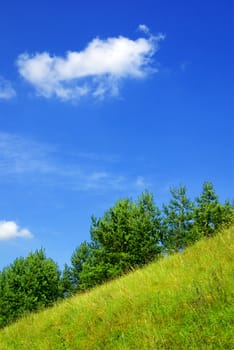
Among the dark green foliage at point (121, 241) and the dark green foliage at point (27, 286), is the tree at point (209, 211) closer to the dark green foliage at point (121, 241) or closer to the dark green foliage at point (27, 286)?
the dark green foliage at point (121, 241)

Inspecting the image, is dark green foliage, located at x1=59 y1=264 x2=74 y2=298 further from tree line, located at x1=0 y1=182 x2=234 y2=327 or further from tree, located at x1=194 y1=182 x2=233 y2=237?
tree, located at x1=194 y1=182 x2=233 y2=237

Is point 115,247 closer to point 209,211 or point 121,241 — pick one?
point 121,241

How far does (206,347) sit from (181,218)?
3872 cm

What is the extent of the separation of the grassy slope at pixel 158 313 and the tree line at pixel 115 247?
2376 centimetres

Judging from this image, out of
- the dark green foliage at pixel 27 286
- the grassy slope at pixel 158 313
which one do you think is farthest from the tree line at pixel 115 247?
the grassy slope at pixel 158 313

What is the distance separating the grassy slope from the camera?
807 centimetres

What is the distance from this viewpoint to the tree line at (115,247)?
40781 mm

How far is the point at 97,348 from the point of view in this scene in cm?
946

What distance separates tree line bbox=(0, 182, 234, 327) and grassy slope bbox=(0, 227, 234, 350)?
2376cm

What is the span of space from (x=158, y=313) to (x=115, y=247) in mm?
32170

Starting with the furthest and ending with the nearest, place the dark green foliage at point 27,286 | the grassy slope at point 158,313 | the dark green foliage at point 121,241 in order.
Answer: the dark green foliage at point 27,286
the dark green foliage at point 121,241
the grassy slope at point 158,313

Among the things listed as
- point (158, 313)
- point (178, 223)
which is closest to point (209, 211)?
point (178, 223)

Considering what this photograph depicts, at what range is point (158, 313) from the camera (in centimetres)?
954

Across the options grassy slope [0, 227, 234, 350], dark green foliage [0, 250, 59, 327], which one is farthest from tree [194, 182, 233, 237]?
grassy slope [0, 227, 234, 350]
